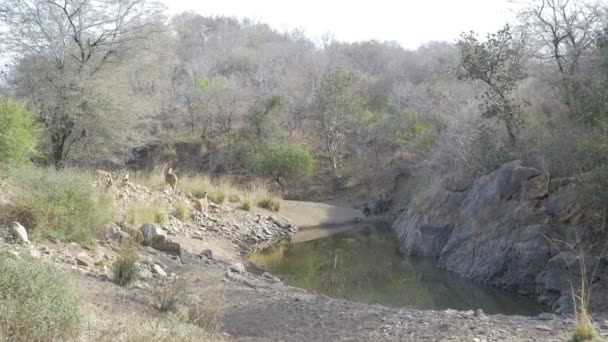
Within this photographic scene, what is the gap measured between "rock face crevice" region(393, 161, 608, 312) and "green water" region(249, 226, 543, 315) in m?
0.48

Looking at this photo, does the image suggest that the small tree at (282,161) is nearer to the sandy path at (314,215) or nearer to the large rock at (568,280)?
the sandy path at (314,215)

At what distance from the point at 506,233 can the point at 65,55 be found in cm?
1462

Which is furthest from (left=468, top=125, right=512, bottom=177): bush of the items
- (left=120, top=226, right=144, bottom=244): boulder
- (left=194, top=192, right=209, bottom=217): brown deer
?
(left=120, top=226, right=144, bottom=244): boulder

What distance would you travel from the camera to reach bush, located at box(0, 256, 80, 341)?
4.37 meters

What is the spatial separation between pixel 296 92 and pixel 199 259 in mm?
35149

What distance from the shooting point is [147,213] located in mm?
15086

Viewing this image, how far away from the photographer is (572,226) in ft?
40.7

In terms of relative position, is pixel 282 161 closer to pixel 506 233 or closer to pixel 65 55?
pixel 65 55

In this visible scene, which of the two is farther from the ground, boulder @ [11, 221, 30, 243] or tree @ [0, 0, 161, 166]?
tree @ [0, 0, 161, 166]

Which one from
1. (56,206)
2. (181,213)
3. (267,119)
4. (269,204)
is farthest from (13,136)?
(267,119)

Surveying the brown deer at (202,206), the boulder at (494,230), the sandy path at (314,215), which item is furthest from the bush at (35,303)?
the sandy path at (314,215)

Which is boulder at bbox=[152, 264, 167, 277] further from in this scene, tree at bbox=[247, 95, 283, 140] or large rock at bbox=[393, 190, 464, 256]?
tree at bbox=[247, 95, 283, 140]

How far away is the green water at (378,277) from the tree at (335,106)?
14.3 metres

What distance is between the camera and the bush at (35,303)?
4367mm
